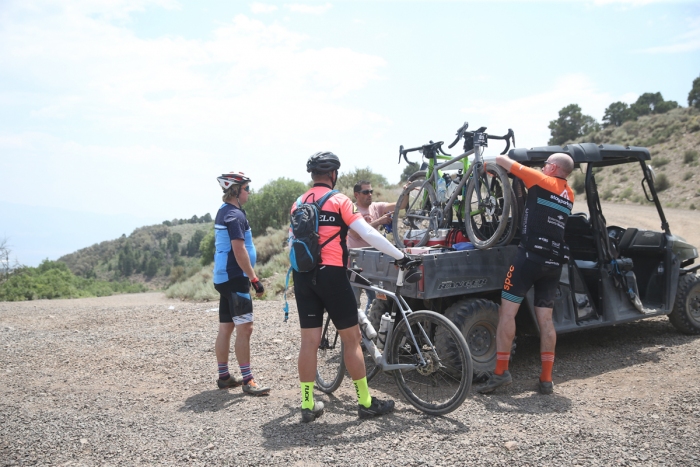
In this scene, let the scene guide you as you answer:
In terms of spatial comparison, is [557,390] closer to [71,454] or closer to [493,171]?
[493,171]

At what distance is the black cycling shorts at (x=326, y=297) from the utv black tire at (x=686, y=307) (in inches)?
191

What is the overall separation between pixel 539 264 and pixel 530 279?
0.53 feet

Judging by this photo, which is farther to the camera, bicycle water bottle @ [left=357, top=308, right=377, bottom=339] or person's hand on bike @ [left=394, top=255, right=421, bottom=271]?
bicycle water bottle @ [left=357, top=308, right=377, bottom=339]

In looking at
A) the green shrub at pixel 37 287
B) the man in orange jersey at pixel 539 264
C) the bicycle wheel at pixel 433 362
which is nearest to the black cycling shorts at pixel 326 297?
the bicycle wheel at pixel 433 362

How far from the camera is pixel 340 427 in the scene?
4500mm

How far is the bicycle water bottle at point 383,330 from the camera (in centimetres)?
505

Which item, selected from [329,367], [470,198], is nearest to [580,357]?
[470,198]

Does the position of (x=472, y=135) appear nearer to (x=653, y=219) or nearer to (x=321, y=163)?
(x=321, y=163)

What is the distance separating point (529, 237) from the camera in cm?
523

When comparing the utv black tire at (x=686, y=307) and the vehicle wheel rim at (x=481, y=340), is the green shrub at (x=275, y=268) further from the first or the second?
the vehicle wheel rim at (x=481, y=340)

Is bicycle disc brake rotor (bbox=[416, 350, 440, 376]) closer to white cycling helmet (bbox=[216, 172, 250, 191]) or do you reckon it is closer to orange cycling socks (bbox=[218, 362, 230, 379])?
orange cycling socks (bbox=[218, 362, 230, 379])

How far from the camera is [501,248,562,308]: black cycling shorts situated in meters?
5.21

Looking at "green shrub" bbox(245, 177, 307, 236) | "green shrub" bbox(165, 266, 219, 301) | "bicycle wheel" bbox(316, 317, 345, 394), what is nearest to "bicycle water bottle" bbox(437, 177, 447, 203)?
"bicycle wheel" bbox(316, 317, 345, 394)

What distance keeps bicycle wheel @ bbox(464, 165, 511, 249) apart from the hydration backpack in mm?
2088
